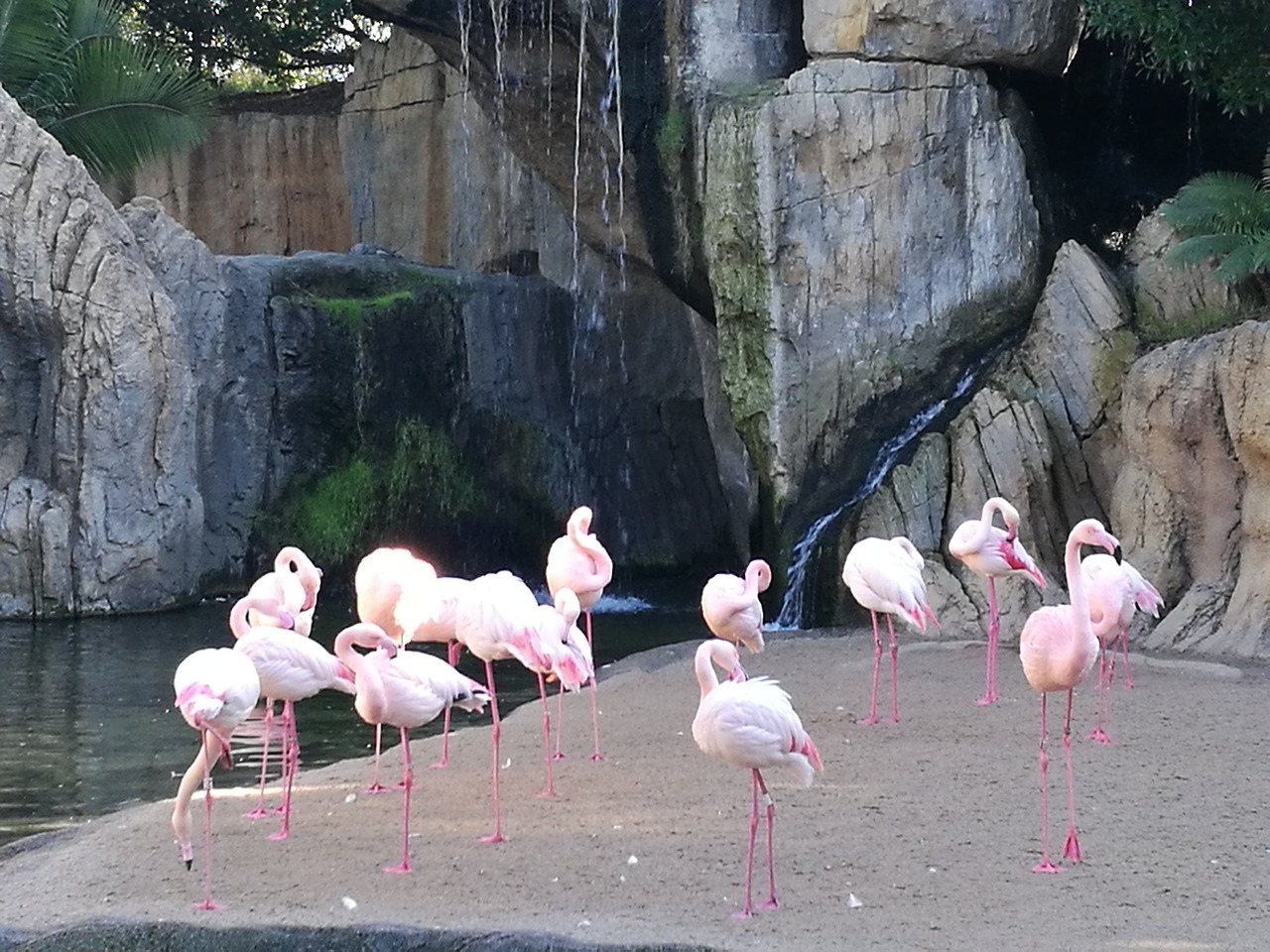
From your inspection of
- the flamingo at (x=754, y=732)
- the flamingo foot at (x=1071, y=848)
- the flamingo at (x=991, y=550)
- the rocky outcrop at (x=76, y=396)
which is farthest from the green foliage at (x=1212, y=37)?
the flamingo at (x=754, y=732)

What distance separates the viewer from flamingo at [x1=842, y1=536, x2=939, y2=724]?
8172mm

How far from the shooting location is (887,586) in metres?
8.21

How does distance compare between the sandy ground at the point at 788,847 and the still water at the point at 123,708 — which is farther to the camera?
the still water at the point at 123,708

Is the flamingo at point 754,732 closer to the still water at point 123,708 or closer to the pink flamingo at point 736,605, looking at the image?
the pink flamingo at point 736,605

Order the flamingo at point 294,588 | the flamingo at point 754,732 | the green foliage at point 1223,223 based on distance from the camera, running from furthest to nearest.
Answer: the green foliage at point 1223,223, the flamingo at point 294,588, the flamingo at point 754,732

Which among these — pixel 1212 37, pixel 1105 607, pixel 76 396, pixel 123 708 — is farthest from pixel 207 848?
pixel 76 396

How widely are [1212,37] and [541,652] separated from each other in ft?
22.4

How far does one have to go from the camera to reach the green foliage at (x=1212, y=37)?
11.3 metres

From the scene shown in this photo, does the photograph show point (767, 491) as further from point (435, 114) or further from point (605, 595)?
point (435, 114)

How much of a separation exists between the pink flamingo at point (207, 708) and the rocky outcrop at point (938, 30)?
26.8 ft

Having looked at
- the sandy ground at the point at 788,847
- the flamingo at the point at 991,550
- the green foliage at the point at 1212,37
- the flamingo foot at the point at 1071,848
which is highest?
the green foliage at the point at 1212,37

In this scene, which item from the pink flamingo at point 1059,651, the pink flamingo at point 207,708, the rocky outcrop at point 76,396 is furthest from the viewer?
the rocky outcrop at point 76,396

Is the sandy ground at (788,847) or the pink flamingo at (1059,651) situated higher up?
the pink flamingo at (1059,651)

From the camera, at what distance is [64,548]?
13.5 metres
